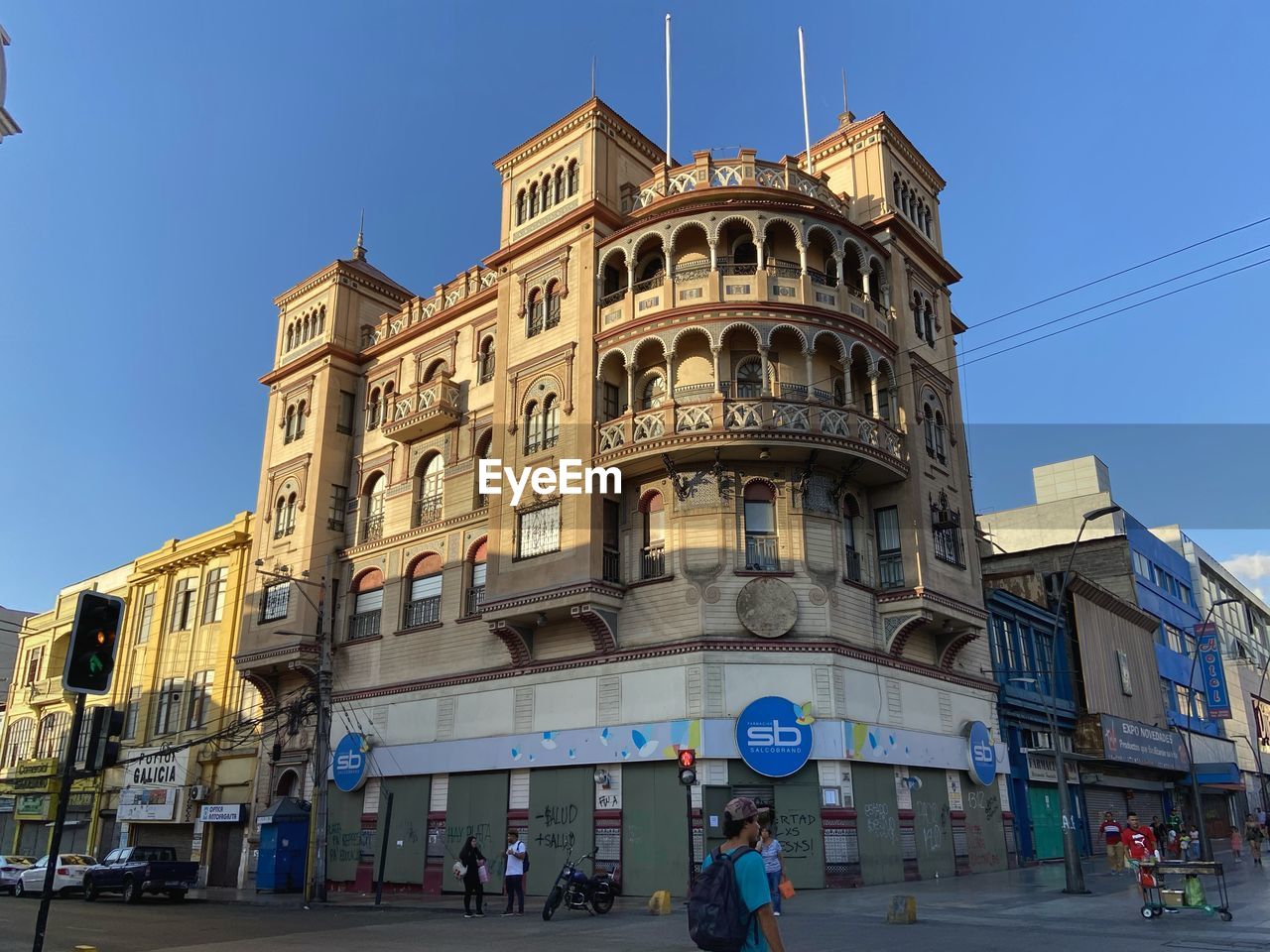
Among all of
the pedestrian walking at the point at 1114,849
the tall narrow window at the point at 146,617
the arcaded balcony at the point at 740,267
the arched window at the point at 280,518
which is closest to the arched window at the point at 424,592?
the arched window at the point at 280,518

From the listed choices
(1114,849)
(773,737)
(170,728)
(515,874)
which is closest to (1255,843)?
(1114,849)

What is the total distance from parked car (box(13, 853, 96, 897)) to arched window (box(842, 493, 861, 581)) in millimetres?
25508

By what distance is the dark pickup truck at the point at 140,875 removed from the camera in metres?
29.9

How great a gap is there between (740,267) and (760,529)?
760 centimetres

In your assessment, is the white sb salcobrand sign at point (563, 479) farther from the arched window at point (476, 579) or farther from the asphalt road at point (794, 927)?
the asphalt road at point (794, 927)

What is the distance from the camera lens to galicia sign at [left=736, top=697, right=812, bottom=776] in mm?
24984

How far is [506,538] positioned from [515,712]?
5100mm

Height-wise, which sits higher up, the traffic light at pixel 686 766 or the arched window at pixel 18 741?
the arched window at pixel 18 741

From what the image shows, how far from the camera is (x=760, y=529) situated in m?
27.8

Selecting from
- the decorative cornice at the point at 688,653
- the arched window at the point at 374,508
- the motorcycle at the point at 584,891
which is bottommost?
the motorcycle at the point at 584,891

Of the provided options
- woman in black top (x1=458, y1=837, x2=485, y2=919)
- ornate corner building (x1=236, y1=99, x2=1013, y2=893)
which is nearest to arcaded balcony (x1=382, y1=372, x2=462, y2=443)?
ornate corner building (x1=236, y1=99, x2=1013, y2=893)

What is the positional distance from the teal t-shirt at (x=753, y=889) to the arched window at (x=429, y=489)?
97.9ft

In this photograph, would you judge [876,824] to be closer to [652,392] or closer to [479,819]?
[479,819]

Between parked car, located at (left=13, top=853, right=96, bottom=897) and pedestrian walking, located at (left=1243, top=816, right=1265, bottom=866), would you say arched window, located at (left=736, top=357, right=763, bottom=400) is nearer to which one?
pedestrian walking, located at (left=1243, top=816, right=1265, bottom=866)
